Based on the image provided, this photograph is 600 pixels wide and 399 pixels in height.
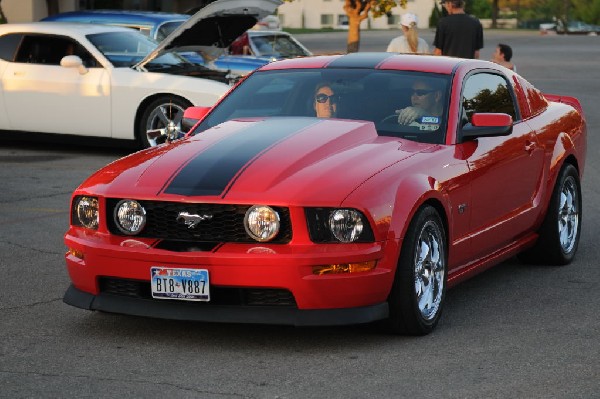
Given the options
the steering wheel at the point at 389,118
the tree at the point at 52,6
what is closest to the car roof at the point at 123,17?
the tree at the point at 52,6

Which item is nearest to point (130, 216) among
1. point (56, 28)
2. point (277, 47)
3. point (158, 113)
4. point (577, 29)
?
point (158, 113)

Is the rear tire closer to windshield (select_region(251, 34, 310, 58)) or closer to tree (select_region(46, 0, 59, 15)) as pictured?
windshield (select_region(251, 34, 310, 58))

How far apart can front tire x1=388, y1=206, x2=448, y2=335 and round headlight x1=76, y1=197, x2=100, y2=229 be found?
150 cm

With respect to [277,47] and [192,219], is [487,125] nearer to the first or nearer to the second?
[192,219]

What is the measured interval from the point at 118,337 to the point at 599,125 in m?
14.3

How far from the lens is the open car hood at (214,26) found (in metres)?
15.5

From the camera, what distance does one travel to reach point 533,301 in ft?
26.2

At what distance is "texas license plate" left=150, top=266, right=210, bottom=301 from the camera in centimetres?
655

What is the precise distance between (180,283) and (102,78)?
374 inches

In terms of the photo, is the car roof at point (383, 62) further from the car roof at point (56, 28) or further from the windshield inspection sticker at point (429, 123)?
the car roof at point (56, 28)

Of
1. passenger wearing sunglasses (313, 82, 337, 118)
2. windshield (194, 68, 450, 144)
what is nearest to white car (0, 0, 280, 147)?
windshield (194, 68, 450, 144)

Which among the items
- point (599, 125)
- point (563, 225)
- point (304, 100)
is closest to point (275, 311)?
point (304, 100)

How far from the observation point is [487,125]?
7746 millimetres

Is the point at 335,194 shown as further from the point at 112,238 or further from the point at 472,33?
the point at 472,33
